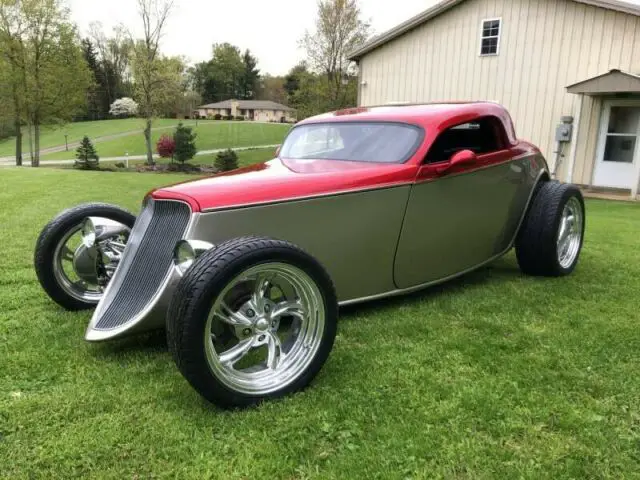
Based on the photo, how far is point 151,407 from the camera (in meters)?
2.55

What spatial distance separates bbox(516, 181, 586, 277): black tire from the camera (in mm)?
4754

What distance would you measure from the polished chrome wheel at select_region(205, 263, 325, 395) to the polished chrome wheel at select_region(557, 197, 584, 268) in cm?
336

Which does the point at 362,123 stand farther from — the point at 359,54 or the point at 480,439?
the point at 359,54

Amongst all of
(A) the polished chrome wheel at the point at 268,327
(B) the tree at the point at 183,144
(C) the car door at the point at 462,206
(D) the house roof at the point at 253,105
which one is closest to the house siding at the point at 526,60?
(C) the car door at the point at 462,206

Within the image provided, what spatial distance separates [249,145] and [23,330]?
49006 mm

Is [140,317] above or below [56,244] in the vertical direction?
below

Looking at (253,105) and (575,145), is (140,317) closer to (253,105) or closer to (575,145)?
(575,145)

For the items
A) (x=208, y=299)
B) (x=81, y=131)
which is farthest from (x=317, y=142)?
(x=81, y=131)

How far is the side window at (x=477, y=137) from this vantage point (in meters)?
4.26

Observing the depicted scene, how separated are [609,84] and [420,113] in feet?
35.6

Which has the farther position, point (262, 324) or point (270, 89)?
point (270, 89)

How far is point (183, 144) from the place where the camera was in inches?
1341

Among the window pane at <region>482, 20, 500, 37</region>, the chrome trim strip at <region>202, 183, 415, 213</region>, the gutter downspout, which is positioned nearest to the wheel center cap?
the chrome trim strip at <region>202, 183, 415, 213</region>

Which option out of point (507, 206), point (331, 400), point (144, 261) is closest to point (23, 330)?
point (144, 261)
